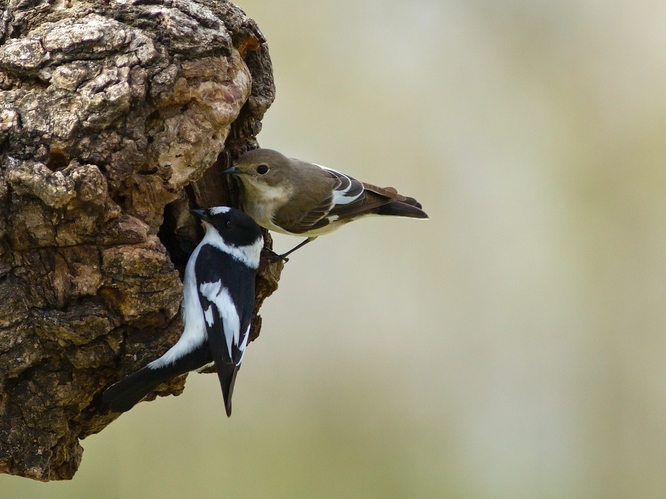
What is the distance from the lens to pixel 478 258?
6.41 meters

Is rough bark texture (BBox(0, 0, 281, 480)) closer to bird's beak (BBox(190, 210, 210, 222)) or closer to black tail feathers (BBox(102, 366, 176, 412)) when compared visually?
black tail feathers (BBox(102, 366, 176, 412))

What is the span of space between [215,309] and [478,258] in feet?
10.9

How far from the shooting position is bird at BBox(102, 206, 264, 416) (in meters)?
3.27

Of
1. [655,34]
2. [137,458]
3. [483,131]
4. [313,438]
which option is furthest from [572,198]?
[137,458]

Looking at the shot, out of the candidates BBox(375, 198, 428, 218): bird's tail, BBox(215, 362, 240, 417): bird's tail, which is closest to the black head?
BBox(215, 362, 240, 417): bird's tail

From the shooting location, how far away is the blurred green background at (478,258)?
20.3 feet

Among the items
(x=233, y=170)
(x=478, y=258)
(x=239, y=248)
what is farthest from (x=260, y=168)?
(x=478, y=258)

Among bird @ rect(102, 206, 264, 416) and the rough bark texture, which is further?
bird @ rect(102, 206, 264, 416)

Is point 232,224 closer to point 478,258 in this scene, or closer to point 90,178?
point 90,178

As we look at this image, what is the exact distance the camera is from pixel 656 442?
6410mm

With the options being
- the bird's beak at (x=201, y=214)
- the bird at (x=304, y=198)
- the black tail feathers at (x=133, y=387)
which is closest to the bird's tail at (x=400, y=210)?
the bird at (x=304, y=198)

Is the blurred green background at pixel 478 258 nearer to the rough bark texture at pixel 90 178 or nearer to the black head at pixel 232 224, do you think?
the black head at pixel 232 224

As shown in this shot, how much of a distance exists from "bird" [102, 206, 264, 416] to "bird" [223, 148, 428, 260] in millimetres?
271

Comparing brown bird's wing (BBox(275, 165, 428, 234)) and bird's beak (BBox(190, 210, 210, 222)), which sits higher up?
brown bird's wing (BBox(275, 165, 428, 234))
